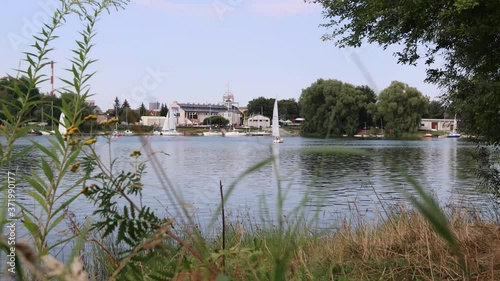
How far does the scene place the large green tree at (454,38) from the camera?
621cm

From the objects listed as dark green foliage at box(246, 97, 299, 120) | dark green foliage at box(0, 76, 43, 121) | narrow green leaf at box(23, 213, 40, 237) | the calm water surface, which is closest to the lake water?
the calm water surface

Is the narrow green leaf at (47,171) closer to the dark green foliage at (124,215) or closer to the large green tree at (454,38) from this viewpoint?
the dark green foliage at (124,215)

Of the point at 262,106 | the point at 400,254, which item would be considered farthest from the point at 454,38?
the point at 262,106

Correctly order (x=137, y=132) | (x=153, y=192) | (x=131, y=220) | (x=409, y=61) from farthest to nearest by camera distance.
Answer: (x=153, y=192) < (x=409, y=61) < (x=131, y=220) < (x=137, y=132)

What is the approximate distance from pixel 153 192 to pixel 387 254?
8.57 meters

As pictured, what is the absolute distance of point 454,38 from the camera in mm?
7363

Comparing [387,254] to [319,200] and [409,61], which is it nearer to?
[319,200]

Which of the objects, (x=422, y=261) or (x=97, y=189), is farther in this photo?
(x=422, y=261)

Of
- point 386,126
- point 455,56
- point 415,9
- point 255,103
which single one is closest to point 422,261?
point 386,126

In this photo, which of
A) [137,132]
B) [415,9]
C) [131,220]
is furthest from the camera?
[415,9]

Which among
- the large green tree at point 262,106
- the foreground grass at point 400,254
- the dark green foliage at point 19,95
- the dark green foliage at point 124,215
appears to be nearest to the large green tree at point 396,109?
the dark green foliage at point 124,215

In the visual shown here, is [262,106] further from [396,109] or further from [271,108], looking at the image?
[396,109]

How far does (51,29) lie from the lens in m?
1.77

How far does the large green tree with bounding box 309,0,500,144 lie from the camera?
20.4ft
